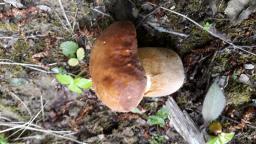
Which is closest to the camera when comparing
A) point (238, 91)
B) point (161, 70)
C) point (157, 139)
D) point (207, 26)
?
point (161, 70)

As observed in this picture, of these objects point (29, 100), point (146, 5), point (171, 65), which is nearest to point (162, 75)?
point (171, 65)

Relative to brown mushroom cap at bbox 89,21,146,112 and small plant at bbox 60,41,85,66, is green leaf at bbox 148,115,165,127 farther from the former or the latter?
small plant at bbox 60,41,85,66

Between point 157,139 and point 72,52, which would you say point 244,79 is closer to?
point 157,139

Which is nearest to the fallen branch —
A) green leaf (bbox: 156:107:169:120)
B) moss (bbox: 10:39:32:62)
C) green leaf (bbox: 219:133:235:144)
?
green leaf (bbox: 156:107:169:120)

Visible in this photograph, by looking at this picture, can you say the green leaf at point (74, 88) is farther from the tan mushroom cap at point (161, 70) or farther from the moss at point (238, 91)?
the moss at point (238, 91)

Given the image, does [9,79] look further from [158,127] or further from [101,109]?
[158,127]

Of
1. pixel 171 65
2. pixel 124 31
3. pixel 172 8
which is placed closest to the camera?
pixel 124 31

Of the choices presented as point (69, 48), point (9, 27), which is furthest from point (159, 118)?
point (9, 27)
